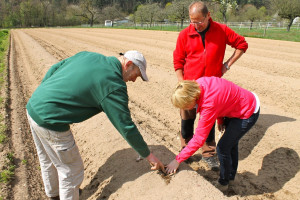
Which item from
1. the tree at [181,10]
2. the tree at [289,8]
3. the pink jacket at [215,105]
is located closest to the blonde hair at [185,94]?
the pink jacket at [215,105]

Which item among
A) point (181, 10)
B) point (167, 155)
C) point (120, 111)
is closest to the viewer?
point (120, 111)

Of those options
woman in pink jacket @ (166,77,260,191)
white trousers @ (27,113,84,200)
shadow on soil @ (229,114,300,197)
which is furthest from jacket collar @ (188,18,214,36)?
shadow on soil @ (229,114,300,197)

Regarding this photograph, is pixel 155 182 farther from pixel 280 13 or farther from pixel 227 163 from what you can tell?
pixel 280 13

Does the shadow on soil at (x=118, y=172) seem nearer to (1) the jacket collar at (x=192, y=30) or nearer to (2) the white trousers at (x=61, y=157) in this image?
(2) the white trousers at (x=61, y=157)

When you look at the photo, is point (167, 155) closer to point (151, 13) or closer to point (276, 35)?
point (276, 35)

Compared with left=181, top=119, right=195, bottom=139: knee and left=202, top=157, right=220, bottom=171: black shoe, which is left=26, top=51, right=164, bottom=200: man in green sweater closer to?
left=181, top=119, right=195, bottom=139: knee

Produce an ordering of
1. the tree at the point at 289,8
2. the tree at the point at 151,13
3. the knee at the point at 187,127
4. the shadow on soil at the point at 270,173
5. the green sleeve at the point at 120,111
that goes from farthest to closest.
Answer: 1. the tree at the point at 151,13
2. the tree at the point at 289,8
3. the knee at the point at 187,127
4. the shadow on soil at the point at 270,173
5. the green sleeve at the point at 120,111

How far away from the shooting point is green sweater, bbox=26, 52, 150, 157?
6.80 feet

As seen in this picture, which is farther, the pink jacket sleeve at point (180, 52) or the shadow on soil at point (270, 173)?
the shadow on soil at point (270, 173)

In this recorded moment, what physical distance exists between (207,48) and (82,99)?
1.74 metres

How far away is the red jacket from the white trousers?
177 cm

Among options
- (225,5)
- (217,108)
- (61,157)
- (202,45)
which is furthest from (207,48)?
(225,5)

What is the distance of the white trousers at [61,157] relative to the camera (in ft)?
7.89

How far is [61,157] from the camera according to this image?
2.50 meters
